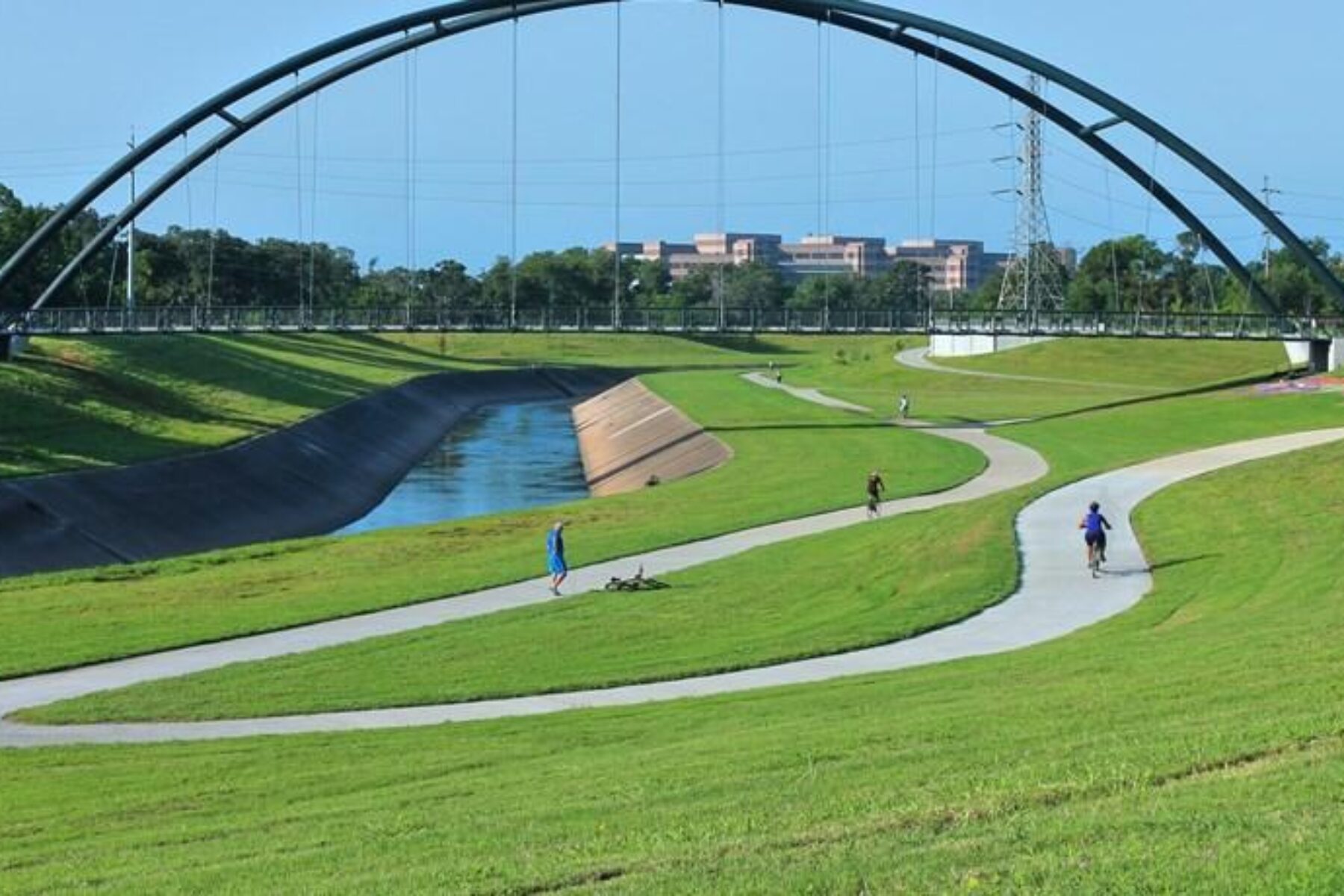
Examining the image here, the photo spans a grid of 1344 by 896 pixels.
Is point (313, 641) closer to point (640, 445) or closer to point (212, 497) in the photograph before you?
point (212, 497)

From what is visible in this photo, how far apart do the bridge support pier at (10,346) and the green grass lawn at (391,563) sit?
3031 centimetres

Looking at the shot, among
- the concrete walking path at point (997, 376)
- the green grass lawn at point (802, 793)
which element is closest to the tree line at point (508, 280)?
the concrete walking path at point (997, 376)

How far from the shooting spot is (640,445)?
3290 inches

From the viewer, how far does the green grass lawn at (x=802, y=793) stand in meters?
10.5

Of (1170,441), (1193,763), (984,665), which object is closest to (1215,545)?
(984,665)

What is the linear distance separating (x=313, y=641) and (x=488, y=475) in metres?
49.6

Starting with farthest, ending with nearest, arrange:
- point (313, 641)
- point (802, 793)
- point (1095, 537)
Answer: point (1095, 537) → point (313, 641) → point (802, 793)

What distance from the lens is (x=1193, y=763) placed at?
42.7 ft

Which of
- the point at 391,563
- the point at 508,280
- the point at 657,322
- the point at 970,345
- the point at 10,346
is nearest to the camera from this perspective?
the point at 391,563

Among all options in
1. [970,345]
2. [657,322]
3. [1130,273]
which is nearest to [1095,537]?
[657,322]

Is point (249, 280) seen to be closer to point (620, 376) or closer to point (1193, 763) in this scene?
point (620, 376)

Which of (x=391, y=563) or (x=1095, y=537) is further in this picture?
(x=391, y=563)

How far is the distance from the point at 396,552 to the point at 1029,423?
41320 mm

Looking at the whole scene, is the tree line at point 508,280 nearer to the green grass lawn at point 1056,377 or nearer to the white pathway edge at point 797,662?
the green grass lawn at point 1056,377
